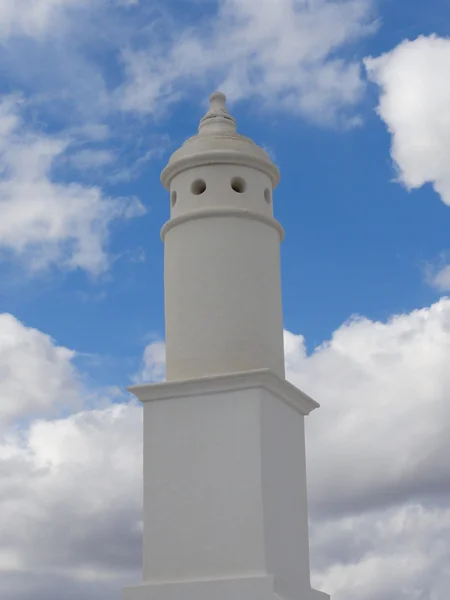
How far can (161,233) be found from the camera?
1496cm

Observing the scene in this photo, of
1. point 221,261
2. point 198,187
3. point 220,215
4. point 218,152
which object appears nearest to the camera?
point 221,261

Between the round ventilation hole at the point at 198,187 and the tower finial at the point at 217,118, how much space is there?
983 mm

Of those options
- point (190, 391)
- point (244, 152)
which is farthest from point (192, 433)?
point (244, 152)

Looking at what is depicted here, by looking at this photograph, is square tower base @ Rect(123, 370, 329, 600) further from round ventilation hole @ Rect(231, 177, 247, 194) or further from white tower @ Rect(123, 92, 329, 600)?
round ventilation hole @ Rect(231, 177, 247, 194)

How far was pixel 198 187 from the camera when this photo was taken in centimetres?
1470

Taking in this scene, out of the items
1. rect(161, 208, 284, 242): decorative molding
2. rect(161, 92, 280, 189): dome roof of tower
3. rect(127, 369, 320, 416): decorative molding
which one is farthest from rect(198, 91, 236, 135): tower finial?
rect(127, 369, 320, 416): decorative molding

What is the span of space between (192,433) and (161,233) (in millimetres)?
3422

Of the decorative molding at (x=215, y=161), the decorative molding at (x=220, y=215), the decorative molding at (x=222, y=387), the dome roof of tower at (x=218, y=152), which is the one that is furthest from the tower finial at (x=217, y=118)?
the decorative molding at (x=222, y=387)

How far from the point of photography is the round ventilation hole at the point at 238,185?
14.6 metres

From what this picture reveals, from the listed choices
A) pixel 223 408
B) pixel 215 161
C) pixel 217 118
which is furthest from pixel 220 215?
pixel 223 408

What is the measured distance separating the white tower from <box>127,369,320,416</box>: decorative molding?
16 mm

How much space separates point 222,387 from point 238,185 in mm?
3358

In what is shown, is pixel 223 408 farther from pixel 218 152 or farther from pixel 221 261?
pixel 218 152

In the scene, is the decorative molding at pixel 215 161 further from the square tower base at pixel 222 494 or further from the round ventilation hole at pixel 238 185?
the square tower base at pixel 222 494
